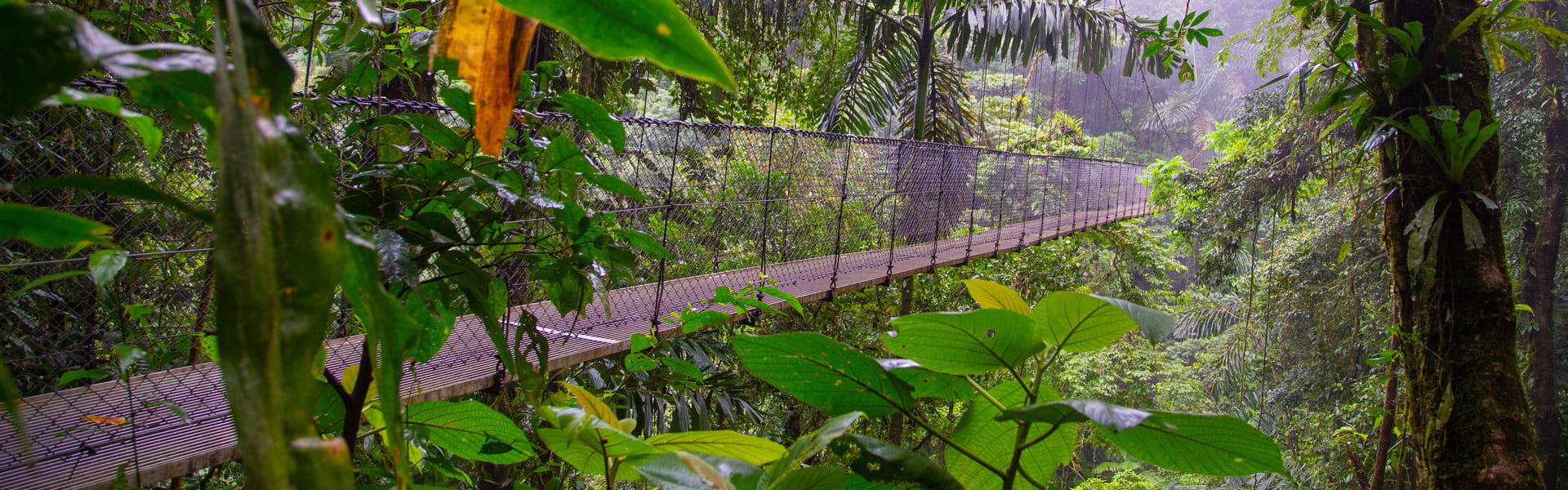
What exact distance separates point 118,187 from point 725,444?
237 millimetres

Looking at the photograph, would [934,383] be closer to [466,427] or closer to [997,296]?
[997,296]

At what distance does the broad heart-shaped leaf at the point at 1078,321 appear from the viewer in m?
0.30

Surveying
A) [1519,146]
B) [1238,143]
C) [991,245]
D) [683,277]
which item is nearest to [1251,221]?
[1238,143]

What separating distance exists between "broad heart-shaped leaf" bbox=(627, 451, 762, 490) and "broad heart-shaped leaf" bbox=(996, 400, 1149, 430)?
95mm

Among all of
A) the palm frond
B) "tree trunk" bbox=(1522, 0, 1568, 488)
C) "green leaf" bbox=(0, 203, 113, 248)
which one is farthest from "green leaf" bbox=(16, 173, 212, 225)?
"tree trunk" bbox=(1522, 0, 1568, 488)

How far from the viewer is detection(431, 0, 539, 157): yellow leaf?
193mm

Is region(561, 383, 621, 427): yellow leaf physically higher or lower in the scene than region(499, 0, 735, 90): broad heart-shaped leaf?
lower

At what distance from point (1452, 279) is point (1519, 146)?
4.90 meters

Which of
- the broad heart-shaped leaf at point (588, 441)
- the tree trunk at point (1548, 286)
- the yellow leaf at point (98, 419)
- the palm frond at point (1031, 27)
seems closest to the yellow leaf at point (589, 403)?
the broad heart-shaped leaf at point (588, 441)

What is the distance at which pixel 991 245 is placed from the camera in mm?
3660

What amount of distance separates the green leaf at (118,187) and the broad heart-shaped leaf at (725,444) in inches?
8.0

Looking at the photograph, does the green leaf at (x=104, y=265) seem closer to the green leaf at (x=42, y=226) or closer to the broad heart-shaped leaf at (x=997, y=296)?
the green leaf at (x=42, y=226)

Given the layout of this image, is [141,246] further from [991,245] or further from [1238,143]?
[1238,143]

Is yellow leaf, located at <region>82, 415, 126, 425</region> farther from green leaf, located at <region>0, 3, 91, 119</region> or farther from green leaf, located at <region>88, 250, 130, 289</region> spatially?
green leaf, located at <region>0, 3, 91, 119</region>
